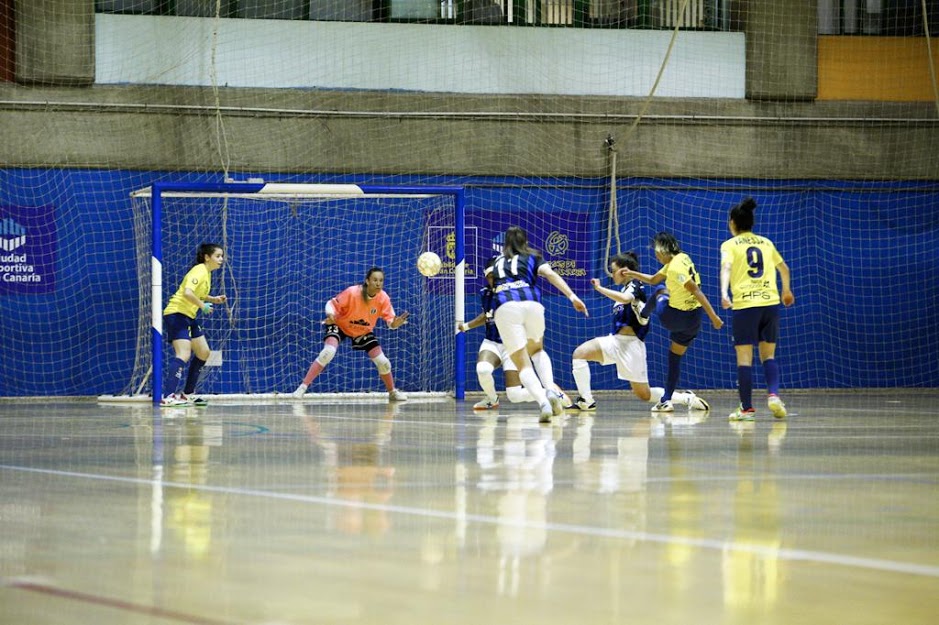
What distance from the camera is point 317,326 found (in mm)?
20859

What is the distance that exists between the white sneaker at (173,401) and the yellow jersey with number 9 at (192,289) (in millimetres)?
1061

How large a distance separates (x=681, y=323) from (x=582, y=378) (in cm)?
139

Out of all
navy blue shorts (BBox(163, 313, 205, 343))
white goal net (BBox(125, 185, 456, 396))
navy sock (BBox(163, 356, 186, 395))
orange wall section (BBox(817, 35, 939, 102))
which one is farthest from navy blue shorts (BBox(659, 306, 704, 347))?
orange wall section (BBox(817, 35, 939, 102))

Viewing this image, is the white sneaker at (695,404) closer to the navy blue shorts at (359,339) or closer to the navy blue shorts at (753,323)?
the navy blue shorts at (753,323)

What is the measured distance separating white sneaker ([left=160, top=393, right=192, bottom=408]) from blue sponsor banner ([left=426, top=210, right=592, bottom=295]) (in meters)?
4.90

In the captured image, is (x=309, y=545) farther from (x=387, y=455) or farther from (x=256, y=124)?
(x=256, y=124)

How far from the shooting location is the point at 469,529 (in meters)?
5.65

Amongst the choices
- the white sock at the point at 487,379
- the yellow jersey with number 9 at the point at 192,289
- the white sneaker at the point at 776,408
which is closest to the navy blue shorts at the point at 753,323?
the white sneaker at the point at 776,408

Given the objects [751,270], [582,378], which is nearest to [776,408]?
[751,270]

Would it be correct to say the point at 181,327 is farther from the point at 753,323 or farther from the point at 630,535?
the point at 630,535

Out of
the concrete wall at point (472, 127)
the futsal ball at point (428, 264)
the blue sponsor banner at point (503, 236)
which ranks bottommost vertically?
the futsal ball at point (428, 264)

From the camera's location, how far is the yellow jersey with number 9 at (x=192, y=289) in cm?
1705

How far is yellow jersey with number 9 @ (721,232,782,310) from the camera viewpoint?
46.2 feet

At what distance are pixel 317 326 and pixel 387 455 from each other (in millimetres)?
11612
